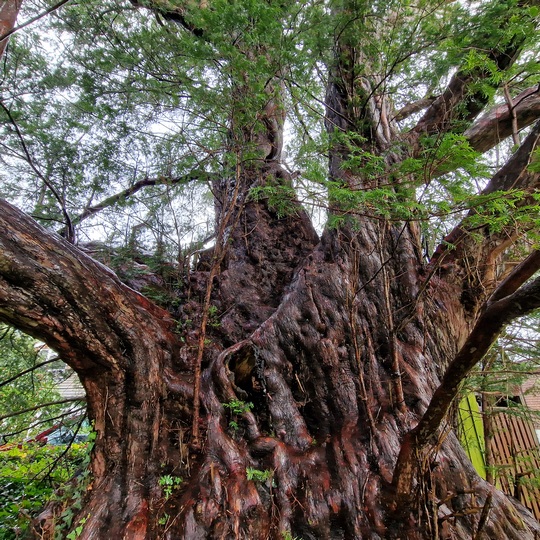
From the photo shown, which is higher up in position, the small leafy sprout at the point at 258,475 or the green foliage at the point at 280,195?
the green foliage at the point at 280,195

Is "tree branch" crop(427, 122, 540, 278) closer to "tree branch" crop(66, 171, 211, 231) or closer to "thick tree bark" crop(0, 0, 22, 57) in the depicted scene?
"tree branch" crop(66, 171, 211, 231)

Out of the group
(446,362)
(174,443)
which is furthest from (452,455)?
(174,443)

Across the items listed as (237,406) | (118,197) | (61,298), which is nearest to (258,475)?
(237,406)

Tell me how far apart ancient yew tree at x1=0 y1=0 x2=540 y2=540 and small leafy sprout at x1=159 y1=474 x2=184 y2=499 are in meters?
0.01

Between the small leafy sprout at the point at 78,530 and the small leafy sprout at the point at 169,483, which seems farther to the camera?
the small leafy sprout at the point at 169,483

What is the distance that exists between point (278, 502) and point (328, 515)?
0.35 meters

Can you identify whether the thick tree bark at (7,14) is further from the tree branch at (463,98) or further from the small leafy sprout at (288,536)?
the small leafy sprout at (288,536)

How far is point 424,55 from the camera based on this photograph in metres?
3.43

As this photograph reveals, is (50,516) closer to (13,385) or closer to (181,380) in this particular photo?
(181,380)

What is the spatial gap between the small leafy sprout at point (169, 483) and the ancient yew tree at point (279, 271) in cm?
1

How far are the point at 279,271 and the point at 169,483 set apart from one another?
255 cm

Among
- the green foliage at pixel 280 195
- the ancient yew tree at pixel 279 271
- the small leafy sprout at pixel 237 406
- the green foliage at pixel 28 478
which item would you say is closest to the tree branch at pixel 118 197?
the ancient yew tree at pixel 279 271

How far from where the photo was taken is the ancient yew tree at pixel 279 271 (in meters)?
2.07

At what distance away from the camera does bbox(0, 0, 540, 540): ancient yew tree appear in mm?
2070
